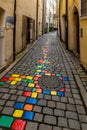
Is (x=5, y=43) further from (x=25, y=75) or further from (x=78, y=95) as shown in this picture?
(x=78, y=95)

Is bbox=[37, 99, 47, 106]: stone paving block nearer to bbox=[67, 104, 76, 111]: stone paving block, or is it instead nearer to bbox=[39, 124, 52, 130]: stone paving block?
bbox=[67, 104, 76, 111]: stone paving block

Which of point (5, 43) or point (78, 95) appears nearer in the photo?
point (78, 95)

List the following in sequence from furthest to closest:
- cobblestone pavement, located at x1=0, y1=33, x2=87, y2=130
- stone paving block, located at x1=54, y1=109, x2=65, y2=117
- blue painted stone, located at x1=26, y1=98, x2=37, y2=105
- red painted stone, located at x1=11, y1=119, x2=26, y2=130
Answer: blue painted stone, located at x1=26, y1=98, x2=37, y2=105 < stone paving block, located at x1=54, y1=109, x2=65, y2=117 < cobblestone pavement, located at x1=0, y1=33, x2=87, y2=130 < red painted stone, located at x1=11, y1=119, x2=26, y2=130

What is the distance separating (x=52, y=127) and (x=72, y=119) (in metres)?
0.55

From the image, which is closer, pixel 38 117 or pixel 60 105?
pixel 38 117

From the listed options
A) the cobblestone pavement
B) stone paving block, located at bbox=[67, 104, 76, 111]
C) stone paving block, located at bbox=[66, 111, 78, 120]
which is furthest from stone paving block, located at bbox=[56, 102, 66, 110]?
stone paving block, located at bbox=[66, 111, 78, 120]

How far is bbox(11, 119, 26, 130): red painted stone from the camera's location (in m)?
3.40

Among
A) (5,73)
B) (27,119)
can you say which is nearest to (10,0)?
(5,73)

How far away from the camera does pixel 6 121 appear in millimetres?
3617

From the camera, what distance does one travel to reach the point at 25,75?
672cm

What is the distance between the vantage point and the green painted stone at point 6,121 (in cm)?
349

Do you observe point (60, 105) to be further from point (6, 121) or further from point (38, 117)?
point (6, 121)

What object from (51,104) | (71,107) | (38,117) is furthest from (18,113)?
(71,107)

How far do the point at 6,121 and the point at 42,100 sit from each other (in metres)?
1.31
